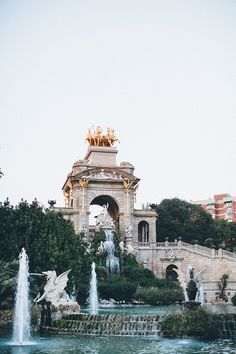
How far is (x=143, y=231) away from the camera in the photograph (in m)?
65.7

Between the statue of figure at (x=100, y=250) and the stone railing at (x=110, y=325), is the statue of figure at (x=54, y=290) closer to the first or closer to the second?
the stone railing at (x=110, y=325)

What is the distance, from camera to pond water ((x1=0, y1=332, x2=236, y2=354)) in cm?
1938

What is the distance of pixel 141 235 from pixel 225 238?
17.5 metres

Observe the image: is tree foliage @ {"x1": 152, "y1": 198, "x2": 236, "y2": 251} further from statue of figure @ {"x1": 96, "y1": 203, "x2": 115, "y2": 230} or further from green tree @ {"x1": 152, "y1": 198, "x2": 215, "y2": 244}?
statue of figure @ {"x1": 96, "y1": 203, "x2": 115, "y2": 230}

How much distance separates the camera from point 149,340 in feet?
73.2

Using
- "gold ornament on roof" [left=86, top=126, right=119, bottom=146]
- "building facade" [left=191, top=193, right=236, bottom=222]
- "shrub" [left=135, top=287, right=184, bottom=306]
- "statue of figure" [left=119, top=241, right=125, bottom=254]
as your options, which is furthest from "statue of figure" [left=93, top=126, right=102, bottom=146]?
"building facade" [left=191, top=193, right=236, bottom=222]

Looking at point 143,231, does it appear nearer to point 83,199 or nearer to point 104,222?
point 104,222

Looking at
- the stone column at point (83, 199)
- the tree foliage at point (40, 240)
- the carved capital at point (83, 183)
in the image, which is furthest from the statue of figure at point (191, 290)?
the carved capital at point (83, 183)

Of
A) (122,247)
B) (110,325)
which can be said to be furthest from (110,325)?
(122,247)

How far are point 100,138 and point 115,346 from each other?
49612mm

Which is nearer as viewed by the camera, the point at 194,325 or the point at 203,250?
the point at 194,325

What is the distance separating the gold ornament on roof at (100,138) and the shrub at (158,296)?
85.3 feet

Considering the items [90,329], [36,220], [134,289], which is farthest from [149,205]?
[90,329]

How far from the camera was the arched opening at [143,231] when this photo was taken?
2566 inches
